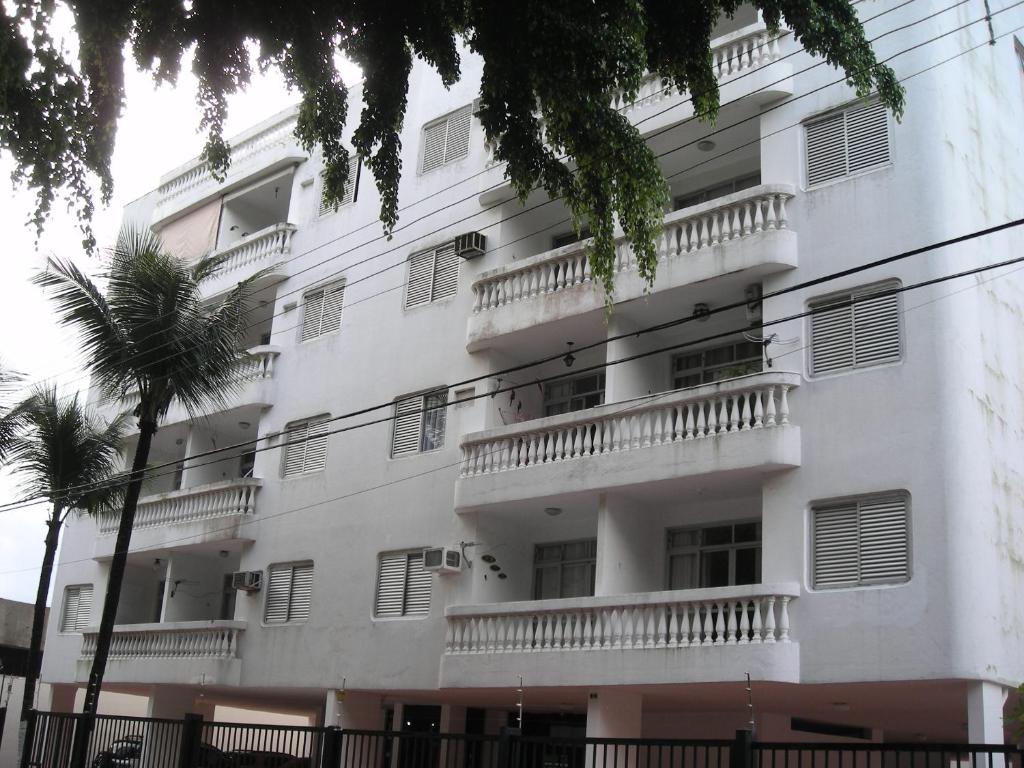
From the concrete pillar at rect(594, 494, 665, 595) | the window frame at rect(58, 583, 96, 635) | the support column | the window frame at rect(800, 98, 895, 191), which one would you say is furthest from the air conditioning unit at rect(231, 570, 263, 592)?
the window frame at rect(800, 98, 895, 191)

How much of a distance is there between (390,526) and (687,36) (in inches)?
559

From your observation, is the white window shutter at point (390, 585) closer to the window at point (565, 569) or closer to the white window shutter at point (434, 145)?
the window at point (565, 569)

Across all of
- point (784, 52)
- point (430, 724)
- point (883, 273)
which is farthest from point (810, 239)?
point (430, 724)

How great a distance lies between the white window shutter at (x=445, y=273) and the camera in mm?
25516

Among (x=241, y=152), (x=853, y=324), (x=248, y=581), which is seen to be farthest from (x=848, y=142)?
(x=241, y=152)

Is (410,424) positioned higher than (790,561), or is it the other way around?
(410,424)

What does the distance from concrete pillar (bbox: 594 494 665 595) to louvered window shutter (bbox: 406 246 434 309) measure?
7144mm

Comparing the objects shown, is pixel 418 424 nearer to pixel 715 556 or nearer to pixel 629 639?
pixel 715 556

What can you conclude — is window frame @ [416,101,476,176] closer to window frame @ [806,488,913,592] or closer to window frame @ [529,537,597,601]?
window frame @ [529,537,597,601]

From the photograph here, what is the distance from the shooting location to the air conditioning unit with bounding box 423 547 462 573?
73.1ft

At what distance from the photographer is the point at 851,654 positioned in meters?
16.9

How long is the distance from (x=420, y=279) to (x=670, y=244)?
7.22 meters

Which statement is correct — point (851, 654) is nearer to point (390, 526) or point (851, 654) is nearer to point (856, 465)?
point (856, 465)

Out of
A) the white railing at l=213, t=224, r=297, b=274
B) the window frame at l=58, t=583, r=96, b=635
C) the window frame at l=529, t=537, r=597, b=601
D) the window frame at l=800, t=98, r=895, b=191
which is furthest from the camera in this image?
the window frame at l=58, t=583, r=96, b=635
